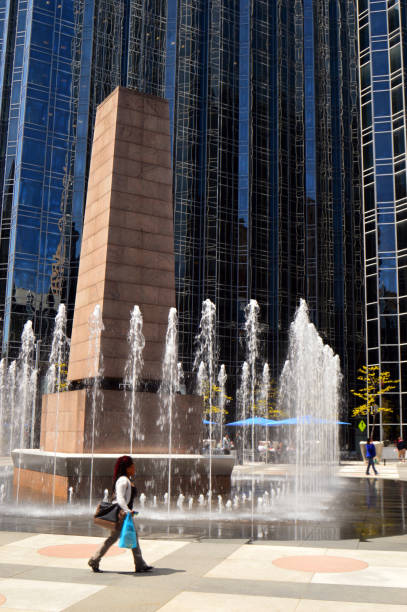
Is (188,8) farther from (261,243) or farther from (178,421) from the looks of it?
(178,421)

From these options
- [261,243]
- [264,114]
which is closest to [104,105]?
[261,243]

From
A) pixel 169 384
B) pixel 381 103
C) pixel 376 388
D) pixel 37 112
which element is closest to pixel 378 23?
pixel 381 103

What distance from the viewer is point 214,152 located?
5672cm

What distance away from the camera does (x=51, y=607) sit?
623cm

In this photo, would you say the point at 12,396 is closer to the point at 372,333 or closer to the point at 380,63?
the point at 372,333

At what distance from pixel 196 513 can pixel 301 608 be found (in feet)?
26.1

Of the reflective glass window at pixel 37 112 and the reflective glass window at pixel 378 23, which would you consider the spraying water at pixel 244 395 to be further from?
the reflective glass window at pixel 378 23

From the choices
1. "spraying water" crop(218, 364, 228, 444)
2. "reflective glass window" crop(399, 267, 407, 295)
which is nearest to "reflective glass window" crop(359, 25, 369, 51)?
"reflective glass window" crop(399, 267, 407, 295)

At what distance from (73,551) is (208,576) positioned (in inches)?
98.6

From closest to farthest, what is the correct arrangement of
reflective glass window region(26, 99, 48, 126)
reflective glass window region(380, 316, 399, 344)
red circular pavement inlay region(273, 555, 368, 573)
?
red circular pavement inlay region(273, 555, 368, 573) < reflective glass window region(380, 316, 399, 344) < reflective glass window region(26, 99, 48, 126)

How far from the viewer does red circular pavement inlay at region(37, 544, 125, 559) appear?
894 centimetres

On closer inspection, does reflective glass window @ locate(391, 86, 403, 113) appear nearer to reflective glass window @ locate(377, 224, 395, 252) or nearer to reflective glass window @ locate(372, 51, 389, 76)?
reflective glass window @ locate(372, 51, 389, 76)

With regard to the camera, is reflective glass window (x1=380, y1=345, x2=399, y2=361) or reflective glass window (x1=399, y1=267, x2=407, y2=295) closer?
reflective glass window (x1=380, y1=345, x2=399, y2=361)

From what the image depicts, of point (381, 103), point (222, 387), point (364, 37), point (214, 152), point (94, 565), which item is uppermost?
point (364, 37)
